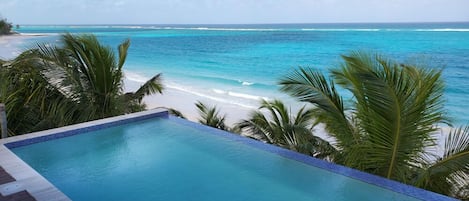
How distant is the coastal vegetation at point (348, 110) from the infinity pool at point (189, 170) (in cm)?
32

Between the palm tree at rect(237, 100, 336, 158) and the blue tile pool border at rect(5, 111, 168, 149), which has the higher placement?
the palm tree at rect(237, 100, 336, 158)

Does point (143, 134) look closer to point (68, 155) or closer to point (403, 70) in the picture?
point (68, 155)

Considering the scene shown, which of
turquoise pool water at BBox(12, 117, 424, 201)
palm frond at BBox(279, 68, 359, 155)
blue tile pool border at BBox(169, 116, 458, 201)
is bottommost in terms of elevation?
turquoise pool water at BBox(12, 117, 424, 201)

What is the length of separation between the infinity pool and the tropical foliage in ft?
2.39

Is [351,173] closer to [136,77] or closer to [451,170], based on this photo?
[451,170]

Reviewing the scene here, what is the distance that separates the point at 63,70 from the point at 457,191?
5.60 metres

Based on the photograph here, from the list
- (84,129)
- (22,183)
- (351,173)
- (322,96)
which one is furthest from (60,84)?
(351,173)

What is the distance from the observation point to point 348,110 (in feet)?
12.6

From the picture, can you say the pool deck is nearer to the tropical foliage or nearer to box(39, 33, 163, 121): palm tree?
the tropical foliage

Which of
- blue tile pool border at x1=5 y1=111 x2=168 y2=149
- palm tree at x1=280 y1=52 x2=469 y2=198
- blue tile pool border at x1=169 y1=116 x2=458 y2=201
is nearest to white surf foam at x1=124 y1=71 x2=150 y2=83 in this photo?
blue tile pool border at x1=5 y1=111 x2=168 y2=149

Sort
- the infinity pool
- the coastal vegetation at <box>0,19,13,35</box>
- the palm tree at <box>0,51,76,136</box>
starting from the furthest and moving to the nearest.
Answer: the coastal vegetation at <box>0,19,13,35</box> < the palm tree at <box>0,51,76,136</box> < the infinity pool

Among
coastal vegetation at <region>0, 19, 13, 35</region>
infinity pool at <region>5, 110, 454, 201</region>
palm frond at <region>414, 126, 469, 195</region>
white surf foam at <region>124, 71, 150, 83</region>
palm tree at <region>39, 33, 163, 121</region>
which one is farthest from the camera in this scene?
coastal vegetation at <region>0, 19, 13, 35</region>

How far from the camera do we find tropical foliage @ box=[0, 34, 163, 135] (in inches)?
217

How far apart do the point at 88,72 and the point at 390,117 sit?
4.81 metres
